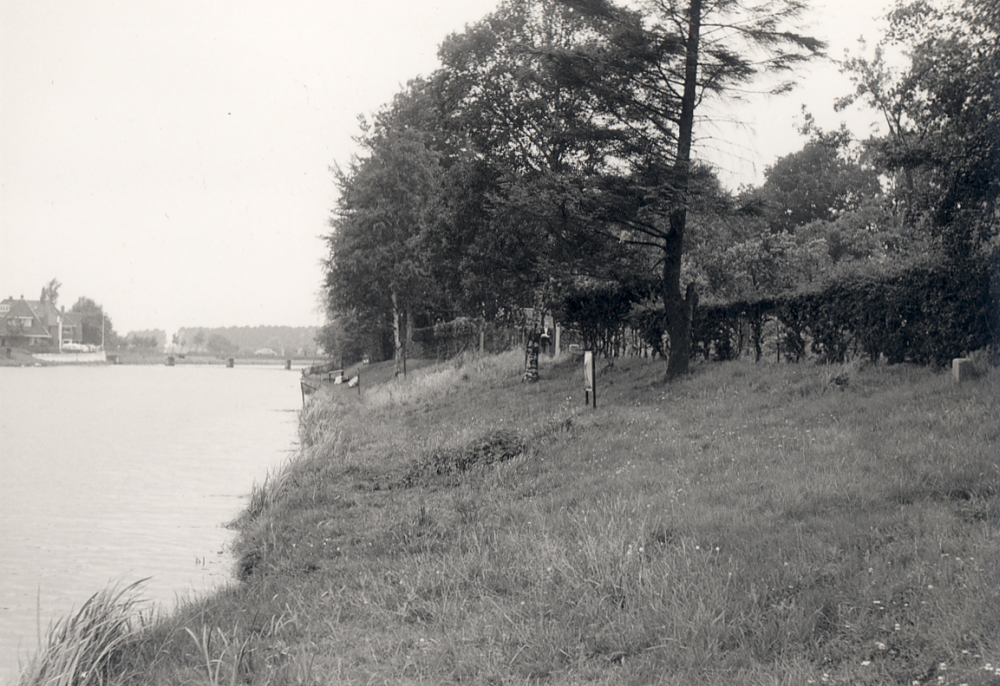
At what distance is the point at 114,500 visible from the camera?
13.5 m

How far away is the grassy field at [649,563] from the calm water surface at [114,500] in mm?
953

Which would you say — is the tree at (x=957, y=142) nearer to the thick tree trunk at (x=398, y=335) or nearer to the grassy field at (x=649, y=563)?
the grassy field at (x=649, y=563)

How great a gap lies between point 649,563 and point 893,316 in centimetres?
864

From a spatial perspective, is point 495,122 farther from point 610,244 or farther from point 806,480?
point 806,480

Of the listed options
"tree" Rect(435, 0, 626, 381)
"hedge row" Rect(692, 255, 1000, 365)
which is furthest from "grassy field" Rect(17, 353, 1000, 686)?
"tree" Rect(435, 0, 626, 381)

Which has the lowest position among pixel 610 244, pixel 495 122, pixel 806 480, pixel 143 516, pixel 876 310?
pixel 143 516

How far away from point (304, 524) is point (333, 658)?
4748mm

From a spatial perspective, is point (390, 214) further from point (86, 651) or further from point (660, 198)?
point (86, 651)

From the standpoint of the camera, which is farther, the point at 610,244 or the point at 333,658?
the point at 610,244

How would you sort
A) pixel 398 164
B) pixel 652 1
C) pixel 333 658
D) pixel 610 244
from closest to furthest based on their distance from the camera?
pixel 333 658
pixel 652 1
pixel 610 244
pixel 398 164

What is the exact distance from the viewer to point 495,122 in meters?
21.6

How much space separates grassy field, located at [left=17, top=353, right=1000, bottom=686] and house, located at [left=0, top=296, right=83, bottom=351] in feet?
251

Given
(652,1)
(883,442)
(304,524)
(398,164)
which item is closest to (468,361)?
(398,164)

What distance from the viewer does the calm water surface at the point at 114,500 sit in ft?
27.7
